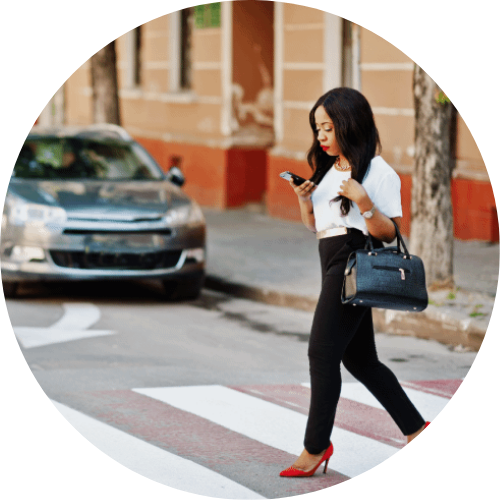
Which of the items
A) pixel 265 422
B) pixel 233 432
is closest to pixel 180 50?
pixel 265 422

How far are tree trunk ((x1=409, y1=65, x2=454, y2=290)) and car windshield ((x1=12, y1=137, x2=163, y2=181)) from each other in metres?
2.94

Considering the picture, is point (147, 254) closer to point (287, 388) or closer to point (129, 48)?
point (287, 388)

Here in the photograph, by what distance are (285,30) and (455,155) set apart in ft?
13.7

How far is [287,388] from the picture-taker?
6.46 metres

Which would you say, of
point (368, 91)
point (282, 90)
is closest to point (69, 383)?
point (368, 91)

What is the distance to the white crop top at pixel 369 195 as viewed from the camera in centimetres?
451

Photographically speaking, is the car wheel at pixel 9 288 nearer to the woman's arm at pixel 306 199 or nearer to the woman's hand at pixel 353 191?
the woman's arm at pixel 306 199

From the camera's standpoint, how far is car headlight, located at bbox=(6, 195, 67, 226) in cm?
890

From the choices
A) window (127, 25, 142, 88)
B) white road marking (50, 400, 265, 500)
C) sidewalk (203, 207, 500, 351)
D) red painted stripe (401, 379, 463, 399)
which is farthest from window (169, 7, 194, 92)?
white road marking (50, 400, 265, 500)

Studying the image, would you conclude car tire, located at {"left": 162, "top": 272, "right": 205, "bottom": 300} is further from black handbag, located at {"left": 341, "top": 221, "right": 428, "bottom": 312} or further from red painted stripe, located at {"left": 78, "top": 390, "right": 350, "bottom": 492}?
black handbag, located at {"left": 341, "top": 221, "right": 428, "bottom": 312}

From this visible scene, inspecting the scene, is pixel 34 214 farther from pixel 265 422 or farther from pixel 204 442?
pixel 204 442

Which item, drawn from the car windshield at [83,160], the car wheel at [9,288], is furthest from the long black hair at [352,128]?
the car windshield at [83,160]

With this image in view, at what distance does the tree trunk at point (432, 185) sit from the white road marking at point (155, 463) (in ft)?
13.0

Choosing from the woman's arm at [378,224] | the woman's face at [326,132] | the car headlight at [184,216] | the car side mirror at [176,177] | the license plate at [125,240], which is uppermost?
the woman's face at [326,132]
